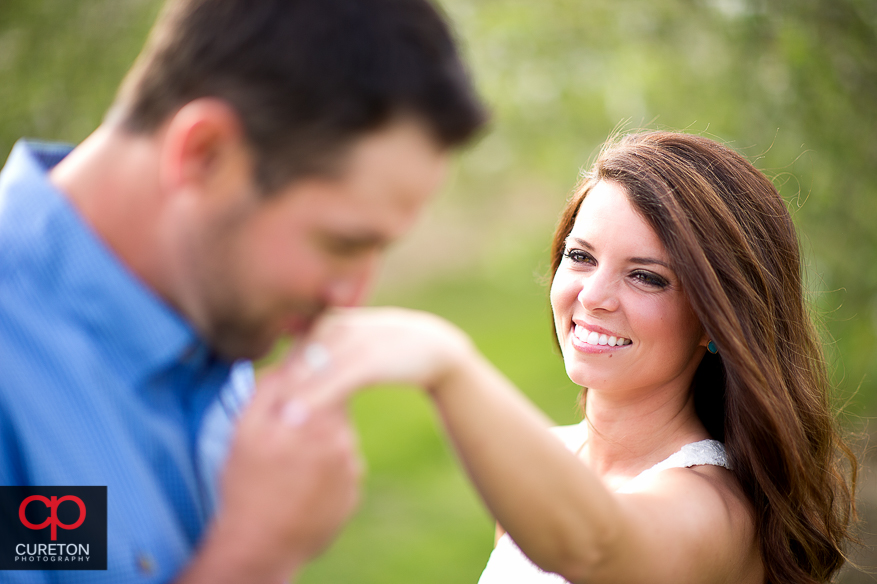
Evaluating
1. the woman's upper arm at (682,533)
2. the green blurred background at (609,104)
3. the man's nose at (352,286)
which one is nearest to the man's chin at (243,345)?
the man's nose at (352,286)

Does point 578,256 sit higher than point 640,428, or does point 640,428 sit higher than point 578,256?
point 578,256

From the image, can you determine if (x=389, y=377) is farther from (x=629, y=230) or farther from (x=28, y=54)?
(x=28, y=54)

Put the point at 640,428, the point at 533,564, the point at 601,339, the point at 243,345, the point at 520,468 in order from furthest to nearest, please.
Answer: the point at 640,428 < the point at 601,339 < the point at 533,564 < the point at 520,468 < the point at 243,345

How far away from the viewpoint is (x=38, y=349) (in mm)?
1207

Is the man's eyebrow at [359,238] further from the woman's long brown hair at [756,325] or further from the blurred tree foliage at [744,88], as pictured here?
the blurred tree foliage at [744,88]

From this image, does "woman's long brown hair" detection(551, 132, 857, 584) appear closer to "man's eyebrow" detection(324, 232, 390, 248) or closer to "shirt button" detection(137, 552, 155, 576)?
"man's eyebrow" detection(324, 232, 390, 248)

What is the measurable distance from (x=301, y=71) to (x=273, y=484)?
0.71 m

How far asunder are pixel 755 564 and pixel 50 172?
2.37 metres

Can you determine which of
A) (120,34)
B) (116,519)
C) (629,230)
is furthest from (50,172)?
(120,34)

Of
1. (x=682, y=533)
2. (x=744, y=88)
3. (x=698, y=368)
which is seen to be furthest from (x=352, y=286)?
(x=744, y=88)

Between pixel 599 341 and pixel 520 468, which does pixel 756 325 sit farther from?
pixel 520 468

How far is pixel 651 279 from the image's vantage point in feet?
8.04

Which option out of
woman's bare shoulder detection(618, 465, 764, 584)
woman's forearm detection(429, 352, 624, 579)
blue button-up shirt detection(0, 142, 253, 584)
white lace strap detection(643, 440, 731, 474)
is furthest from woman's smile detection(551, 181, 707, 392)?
blue button-up shirt detection(0, 142, 253, 584)

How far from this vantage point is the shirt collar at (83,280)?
126 centimetres
